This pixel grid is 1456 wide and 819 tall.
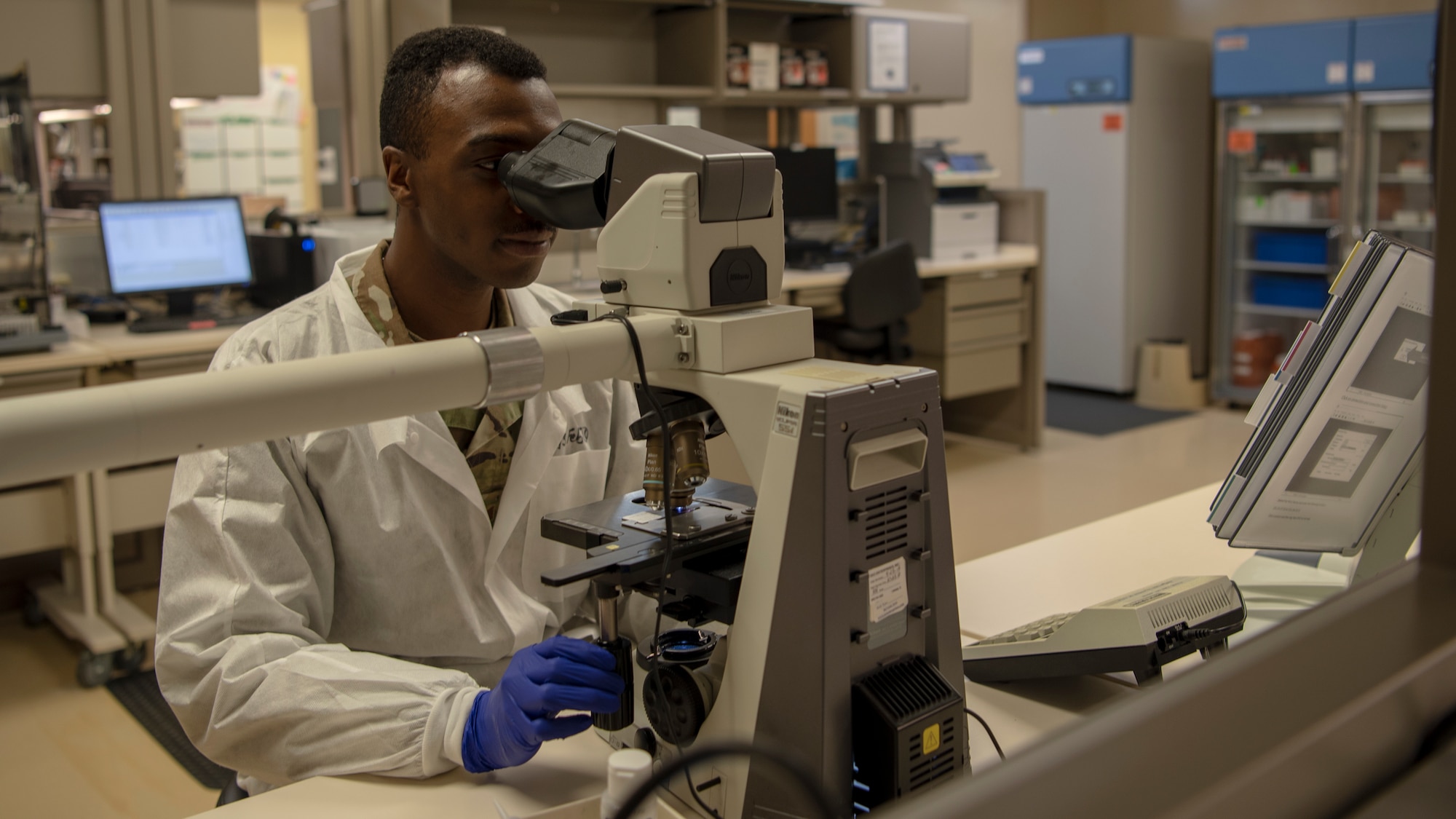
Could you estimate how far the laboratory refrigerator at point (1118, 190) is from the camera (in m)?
5.78

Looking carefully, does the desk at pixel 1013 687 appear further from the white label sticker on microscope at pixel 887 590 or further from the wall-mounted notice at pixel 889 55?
the wall-mounted notice at pixel 889 55

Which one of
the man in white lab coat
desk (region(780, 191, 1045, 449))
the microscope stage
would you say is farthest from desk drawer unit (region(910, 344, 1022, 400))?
the microscope stage

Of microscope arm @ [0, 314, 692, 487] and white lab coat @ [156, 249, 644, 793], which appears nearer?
microscope arm @ [0, 314, 692, 487]

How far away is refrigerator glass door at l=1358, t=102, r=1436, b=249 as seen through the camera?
5.20 m

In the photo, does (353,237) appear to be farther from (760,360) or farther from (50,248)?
(760,360)

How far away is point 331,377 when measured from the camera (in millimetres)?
676

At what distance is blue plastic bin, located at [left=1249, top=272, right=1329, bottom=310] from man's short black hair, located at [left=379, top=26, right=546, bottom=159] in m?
5.04

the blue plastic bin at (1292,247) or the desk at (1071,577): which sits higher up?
the blue plastic bin at (1292,247)

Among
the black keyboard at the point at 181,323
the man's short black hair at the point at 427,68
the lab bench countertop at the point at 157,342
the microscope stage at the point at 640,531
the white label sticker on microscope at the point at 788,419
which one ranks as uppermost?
the man's short black hair at the point at 427,68

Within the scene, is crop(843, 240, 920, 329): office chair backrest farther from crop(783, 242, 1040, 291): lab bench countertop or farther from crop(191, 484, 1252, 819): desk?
crop(191, 484, 1252, 819): desk

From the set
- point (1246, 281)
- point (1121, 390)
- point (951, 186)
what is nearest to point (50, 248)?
point (951, 186)

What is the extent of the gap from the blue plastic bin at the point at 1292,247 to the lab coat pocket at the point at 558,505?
5023mm

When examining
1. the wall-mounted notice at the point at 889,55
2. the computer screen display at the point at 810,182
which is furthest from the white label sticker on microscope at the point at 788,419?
the wall-mounted notice at the point at 889,55

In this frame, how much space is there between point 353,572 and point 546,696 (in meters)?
0.43
